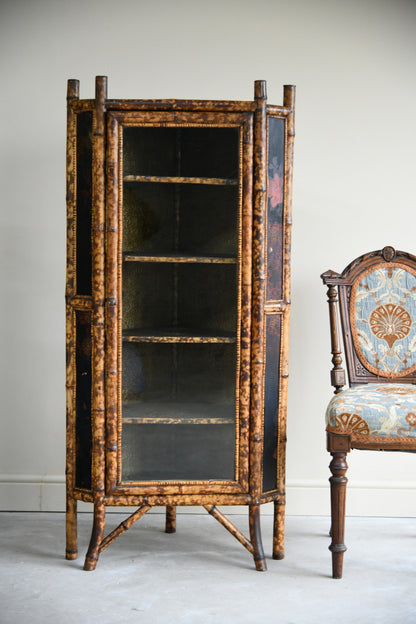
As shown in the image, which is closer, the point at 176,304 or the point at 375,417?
the point at 375,417

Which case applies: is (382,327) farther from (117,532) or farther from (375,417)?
(117,532)

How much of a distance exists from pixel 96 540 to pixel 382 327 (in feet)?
4.45

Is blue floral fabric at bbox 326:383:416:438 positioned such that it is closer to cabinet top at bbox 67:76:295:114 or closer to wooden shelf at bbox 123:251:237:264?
wooden shelf at bbox 123:251:237:264

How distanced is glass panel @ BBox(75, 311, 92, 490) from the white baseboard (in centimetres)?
64

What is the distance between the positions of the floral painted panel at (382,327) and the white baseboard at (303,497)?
2.15 feet

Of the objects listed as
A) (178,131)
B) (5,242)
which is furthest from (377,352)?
(5,242)

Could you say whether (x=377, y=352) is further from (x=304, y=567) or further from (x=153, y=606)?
(x=153, y=606)

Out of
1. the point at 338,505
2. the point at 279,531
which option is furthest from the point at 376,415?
the point at 279,531

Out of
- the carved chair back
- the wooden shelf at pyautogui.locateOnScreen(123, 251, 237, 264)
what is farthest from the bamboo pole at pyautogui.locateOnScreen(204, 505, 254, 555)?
the wooden shelf at pyautogui.locateOnScreen(123, 251, 237, 264)

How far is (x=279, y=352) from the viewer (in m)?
2.43

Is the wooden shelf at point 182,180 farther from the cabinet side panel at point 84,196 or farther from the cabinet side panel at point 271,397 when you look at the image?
the cabinet side panel at point 271,397

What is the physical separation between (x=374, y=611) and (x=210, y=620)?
1.67ft

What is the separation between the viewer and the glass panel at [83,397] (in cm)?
238

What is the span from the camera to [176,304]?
2414 mm
